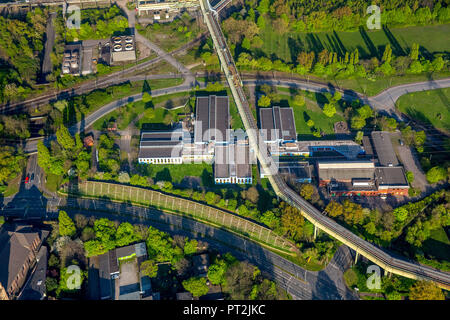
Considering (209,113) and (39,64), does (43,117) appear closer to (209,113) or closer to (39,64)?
(39,64)

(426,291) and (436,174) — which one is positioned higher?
(436,174)

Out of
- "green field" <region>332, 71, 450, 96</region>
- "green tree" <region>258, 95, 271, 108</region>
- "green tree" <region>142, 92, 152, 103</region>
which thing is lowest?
"green tree" <region>258, 95, 271, 108</region>

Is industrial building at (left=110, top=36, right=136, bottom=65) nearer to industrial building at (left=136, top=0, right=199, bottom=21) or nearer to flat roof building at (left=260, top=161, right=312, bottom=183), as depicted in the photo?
industrial building at (left=136, top=0, right=199, bottom=21)

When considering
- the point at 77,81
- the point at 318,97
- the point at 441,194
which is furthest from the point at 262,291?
the point at 77,81

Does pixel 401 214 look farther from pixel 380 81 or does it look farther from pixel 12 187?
pixel 12 187

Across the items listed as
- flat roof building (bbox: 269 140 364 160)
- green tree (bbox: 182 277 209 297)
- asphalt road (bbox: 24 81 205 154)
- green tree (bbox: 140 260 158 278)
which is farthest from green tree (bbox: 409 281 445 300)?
asphalt road (bbox: 24 81 205 154)

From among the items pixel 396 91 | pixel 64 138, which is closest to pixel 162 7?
pixel 64 138
